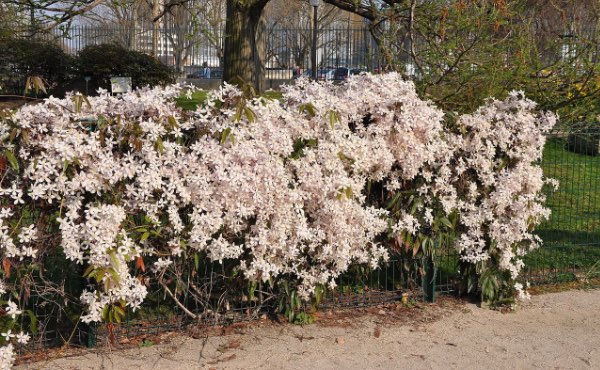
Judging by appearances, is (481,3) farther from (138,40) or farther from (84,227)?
(138,40)

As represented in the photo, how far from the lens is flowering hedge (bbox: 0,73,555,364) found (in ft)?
14.4

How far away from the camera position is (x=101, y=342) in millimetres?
4949

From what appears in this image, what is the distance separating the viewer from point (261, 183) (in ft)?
15.5

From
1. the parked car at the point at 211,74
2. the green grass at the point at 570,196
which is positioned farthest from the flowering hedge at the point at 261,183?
the parked car at the point at 211,74

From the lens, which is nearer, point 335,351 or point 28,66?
point 335,351

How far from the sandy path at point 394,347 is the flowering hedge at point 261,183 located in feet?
1.41

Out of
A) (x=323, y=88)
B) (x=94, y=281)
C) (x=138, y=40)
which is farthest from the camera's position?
(x=138, y=40)

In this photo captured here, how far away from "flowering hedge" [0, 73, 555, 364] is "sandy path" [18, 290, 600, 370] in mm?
430

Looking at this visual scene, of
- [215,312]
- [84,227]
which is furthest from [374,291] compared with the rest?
[84,227]

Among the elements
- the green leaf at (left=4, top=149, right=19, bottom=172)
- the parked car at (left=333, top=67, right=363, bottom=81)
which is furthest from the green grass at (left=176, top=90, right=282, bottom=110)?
the green leaf at (left=4, top=149, right=19, bottom=172)

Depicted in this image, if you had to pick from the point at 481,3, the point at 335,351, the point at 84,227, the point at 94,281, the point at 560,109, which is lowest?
the point at 335,351

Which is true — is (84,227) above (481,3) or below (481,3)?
below

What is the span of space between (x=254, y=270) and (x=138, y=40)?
56.0ft

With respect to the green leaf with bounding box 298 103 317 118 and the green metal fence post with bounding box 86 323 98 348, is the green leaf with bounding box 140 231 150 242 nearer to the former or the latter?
the green metal fence post with bounding box 86 323 98 348
